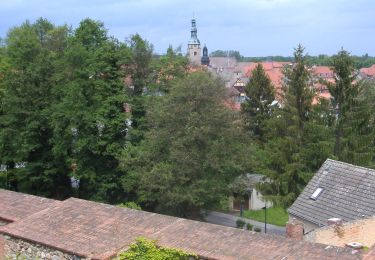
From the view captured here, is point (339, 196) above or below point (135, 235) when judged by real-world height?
below

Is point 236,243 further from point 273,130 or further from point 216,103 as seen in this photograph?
point 273,130

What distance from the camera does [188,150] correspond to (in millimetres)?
29469

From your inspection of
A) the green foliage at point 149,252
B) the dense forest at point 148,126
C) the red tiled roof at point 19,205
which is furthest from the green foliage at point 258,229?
the green foliage at point 149,252

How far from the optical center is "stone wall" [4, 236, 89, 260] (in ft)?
42.8

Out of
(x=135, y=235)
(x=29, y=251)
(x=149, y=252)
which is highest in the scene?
(x=135, y=235)

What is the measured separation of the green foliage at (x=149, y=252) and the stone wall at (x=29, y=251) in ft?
4.05

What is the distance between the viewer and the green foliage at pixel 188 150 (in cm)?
2888

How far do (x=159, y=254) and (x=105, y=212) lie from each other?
3.11 meters

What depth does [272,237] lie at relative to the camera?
12617 millimetres

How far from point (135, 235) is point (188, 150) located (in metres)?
16.3

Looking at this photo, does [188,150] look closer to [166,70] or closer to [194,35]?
[166,70]

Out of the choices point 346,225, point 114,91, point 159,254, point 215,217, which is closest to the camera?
point 159,254

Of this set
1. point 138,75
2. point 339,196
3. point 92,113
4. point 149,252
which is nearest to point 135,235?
point 149,252

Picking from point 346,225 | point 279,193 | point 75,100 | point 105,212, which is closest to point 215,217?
point 279,193
